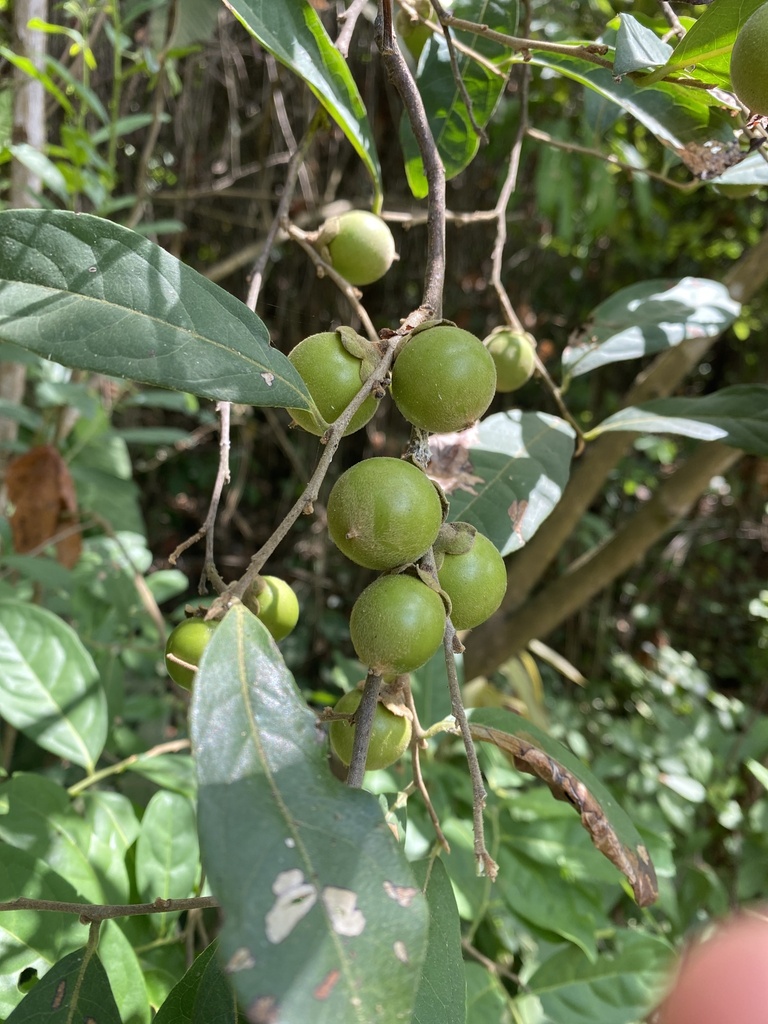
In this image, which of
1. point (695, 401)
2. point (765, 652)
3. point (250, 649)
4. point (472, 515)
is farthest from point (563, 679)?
point (250, 649)

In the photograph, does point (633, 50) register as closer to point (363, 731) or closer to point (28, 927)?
point (363, 731)

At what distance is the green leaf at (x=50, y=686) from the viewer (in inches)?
46.4

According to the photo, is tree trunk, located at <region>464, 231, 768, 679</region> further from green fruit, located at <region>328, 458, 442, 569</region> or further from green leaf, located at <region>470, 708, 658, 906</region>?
green fruit, located at <region>328, 458, 442, 569</region>

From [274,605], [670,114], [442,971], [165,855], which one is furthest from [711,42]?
[165,855]

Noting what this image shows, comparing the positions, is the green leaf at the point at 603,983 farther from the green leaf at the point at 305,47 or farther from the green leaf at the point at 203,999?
the green leaf at the point at 305,47

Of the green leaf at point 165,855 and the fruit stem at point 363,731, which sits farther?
the green leaf at point 165,855

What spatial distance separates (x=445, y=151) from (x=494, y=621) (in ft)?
4.13

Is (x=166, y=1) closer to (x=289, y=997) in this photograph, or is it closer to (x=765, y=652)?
(x=289, y=997)

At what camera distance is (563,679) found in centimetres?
365

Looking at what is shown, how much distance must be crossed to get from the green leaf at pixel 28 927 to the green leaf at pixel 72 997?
0.10 metres

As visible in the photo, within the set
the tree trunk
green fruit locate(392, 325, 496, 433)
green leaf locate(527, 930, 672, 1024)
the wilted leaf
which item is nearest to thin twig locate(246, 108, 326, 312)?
green fruit locate(392, 325, 496, 433)

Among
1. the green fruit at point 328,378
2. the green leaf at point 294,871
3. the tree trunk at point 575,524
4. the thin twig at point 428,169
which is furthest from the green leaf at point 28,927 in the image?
the tree trunk at point 575,524

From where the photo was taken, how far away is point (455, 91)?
1080 millimetres

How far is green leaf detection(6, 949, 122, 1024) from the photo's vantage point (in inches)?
26.5
